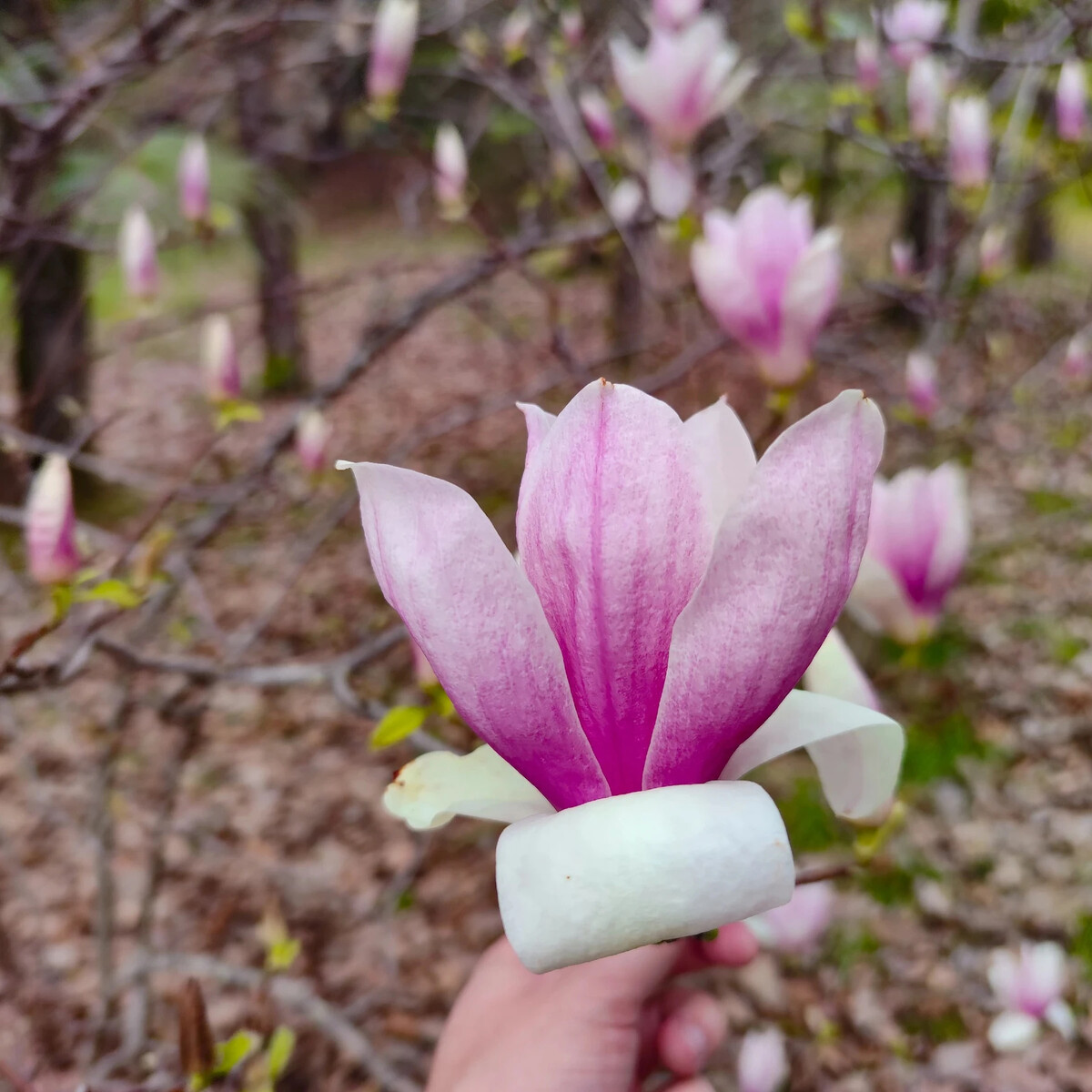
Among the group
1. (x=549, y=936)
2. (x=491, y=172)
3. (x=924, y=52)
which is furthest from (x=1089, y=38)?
(x=491, y=172)

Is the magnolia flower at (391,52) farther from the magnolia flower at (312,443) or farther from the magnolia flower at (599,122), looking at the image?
the magnolia flower at (312,443)

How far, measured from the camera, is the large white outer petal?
37 centimetres

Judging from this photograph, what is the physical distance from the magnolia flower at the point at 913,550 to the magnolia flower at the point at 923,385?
1130 millimetres

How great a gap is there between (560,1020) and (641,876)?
57cm

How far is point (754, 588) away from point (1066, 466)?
4.30 metres

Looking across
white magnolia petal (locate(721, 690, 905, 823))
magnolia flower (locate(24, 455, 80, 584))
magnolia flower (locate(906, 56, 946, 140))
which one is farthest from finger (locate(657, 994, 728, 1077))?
magnolia flower (locate(906, 56, 946, 140))

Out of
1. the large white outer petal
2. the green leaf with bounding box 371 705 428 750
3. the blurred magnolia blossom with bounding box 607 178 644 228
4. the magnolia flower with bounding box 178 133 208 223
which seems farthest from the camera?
the blurred magnolia blossom with bounding box 607 178 644 228

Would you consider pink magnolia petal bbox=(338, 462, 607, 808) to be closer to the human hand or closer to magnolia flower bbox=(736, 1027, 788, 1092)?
the human hand

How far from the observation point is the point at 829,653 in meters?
0.58

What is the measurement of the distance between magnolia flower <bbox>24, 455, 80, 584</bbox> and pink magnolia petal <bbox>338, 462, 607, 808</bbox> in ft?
2.12

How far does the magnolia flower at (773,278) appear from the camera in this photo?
964 millimetres

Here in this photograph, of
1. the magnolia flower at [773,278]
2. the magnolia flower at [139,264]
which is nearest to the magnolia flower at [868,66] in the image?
the magnolia flower at [773,278]

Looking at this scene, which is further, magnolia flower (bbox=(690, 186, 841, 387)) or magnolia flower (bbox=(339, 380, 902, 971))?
magnolia flower (bbox=(690, 186, 841, 387))

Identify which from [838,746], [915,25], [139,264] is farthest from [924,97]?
[838,746]
